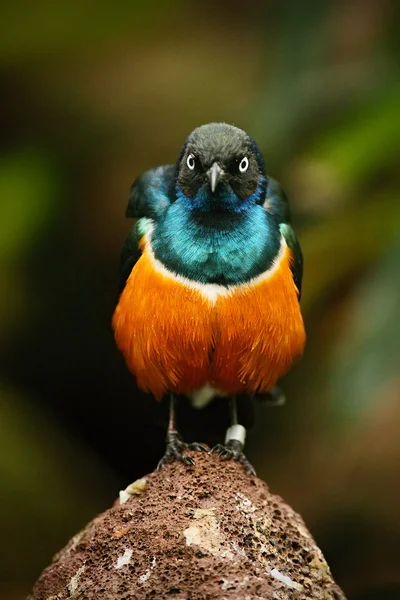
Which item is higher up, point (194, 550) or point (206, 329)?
point (206, 329)

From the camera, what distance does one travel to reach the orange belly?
4.77 meters

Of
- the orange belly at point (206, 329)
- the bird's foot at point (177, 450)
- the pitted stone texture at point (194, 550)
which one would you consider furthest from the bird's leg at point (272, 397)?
the pitted stone texture at point (194, 550)

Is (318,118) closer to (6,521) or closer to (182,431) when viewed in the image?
(182,431)

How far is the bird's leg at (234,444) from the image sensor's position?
4.86 meters

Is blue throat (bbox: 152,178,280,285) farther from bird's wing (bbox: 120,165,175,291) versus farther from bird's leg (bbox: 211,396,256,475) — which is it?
bird's leg (bbox: 211,396,256,475)

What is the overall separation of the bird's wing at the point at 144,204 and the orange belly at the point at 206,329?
0.14m

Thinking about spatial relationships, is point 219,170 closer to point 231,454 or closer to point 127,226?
point 231,454

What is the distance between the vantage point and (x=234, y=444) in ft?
17.1

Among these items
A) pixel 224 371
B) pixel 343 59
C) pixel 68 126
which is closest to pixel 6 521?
pixel 224 371

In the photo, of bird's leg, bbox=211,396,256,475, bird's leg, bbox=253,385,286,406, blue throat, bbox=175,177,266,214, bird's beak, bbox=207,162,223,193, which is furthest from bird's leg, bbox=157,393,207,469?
bird's beak, bbox=207,162,223,193

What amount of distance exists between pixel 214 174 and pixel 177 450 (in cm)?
140

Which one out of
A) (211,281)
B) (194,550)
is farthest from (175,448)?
(194,550)

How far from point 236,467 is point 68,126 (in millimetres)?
3487

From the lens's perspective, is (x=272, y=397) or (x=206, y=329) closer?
(x=206, y=329)
